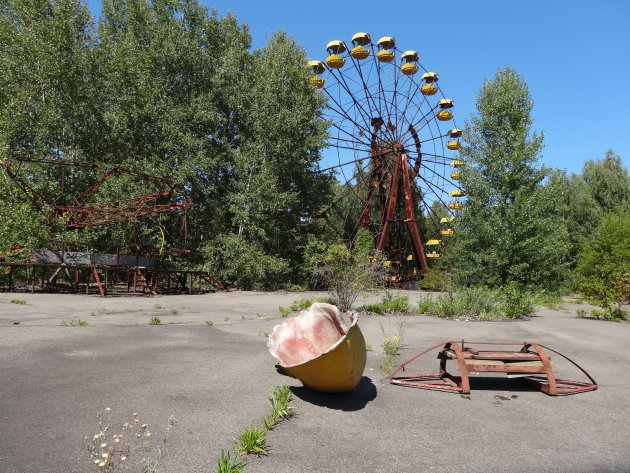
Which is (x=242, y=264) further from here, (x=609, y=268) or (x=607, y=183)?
(x=607, y=183)

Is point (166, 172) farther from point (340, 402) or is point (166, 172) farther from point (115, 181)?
point (340, 402)

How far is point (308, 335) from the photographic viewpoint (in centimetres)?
515

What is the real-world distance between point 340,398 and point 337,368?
0.63m

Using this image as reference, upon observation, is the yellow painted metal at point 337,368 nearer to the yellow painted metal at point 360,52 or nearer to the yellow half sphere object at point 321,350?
the yellow half sphere object at point 321,350

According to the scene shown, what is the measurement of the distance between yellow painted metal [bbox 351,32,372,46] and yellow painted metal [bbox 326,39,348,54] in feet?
2.43

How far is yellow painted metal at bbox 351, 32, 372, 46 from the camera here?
27.0 meters

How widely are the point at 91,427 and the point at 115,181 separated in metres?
23.0

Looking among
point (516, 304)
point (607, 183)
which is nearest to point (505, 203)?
point (516, 304)

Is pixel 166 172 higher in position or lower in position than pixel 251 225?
higher

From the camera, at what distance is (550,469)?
3355 mm

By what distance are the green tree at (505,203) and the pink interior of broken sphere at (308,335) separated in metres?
12.2

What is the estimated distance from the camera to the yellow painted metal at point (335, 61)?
27.3 metres

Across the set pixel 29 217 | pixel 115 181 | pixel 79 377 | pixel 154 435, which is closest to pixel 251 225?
pixel 115 181

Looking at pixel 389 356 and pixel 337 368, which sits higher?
pixel 337 368
